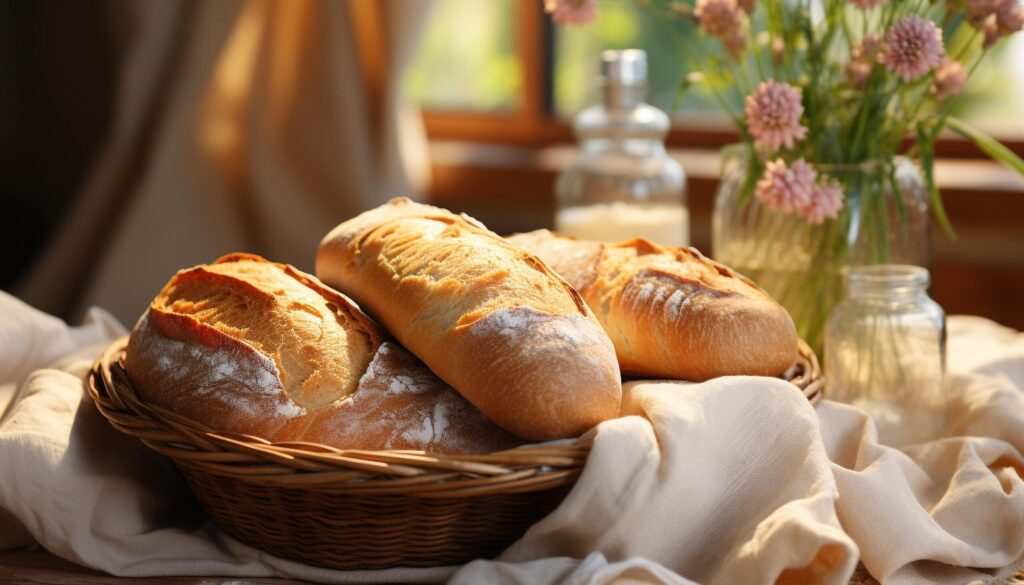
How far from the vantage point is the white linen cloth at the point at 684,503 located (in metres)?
0.86

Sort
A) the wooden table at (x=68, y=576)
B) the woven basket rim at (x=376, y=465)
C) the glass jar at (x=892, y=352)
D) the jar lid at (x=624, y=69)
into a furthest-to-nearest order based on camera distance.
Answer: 1. the jar lid at (x=624, y=69)
2. the glass jar at (x=892, y=352)
3. the wooden table at (x=68, y=576)
4. the woven basket rim at (x=376, y=465)

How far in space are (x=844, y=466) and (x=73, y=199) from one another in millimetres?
1955

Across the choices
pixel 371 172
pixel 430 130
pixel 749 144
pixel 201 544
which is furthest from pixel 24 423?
pixel 430 130

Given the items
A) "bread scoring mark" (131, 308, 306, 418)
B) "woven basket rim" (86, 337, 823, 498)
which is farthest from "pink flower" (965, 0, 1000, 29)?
"bread scoring mark" (131, 308, 306, 418)

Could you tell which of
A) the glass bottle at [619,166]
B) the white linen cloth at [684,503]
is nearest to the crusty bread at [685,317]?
the white linen cloth at [684,503]

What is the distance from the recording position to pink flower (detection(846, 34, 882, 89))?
47.6 inches

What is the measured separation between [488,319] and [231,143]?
1.60 metres

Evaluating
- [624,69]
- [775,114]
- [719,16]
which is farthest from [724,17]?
[624,69]

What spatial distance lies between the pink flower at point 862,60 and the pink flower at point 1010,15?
0.12 metres

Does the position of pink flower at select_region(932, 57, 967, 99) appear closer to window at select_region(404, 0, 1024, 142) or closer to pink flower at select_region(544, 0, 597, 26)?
pink flower at select_region(544, 0, 597, 26)

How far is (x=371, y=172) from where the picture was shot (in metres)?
2.39

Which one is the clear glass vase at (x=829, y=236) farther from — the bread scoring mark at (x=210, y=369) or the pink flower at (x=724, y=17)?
the bread scoring mark at (x=210, y=369)

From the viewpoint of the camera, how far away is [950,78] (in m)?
1.23

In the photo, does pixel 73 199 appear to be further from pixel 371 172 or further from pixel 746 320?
pixel 746 320
